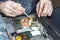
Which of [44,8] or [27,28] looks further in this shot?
[44,8]

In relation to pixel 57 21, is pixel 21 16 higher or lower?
higher

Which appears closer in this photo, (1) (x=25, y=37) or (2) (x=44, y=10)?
(1) (x=25, y=37)

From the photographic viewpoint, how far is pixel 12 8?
0.84m

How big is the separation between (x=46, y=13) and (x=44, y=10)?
0.02 meters

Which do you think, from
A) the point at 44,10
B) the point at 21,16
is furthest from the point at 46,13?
the point at 21,16

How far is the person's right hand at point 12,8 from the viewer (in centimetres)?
83

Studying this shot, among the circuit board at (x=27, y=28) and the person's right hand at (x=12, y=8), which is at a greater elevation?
the person's right hand at (x=12, y=8)

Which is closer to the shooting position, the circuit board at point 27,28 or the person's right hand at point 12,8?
the circuit board at point 27,28

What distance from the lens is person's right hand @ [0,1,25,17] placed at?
0.83 meters

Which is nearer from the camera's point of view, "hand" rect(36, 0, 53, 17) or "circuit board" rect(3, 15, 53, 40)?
"circuit board" rect(3, 15, 53, 40)

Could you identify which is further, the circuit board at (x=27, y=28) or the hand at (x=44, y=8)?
the hand at (x=44, y=8)

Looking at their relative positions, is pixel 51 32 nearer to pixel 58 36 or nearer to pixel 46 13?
pixel 58 36

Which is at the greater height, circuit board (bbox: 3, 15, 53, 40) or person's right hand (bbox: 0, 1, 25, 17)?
person's right hand (bbox: 0, 1, 25, 17)

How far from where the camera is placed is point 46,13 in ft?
2.94
